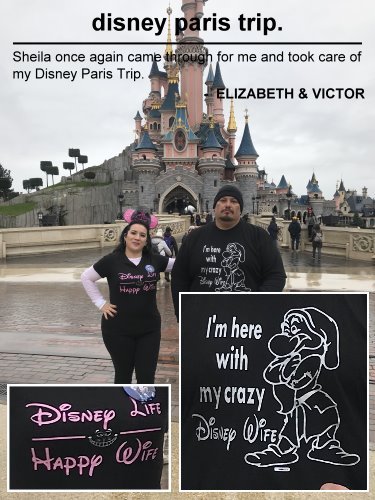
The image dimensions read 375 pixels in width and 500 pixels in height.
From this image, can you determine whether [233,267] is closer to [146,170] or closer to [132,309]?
[132,309]

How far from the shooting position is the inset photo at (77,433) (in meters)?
2.29

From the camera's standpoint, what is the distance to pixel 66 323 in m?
6.62

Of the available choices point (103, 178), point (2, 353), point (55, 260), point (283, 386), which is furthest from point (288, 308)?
point (103, 178)

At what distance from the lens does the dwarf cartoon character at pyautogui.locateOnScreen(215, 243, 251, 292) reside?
285 cm

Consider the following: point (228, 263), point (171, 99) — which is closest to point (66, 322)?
point (228, 263)

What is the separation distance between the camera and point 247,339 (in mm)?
2307

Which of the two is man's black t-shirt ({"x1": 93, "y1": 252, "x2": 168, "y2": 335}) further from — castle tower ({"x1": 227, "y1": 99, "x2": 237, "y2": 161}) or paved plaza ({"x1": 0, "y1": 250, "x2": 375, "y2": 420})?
castle tower ({"x1": 227, "y1": 99, "x2": 237, "y2": 161})

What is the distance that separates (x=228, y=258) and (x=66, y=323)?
4.51m

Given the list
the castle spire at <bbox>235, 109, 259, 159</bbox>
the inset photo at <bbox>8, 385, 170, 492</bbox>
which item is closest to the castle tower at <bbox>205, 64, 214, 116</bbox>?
the castle spire at <bbox>235, 109, 259, 159</bbox>

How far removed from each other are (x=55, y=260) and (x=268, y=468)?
13.7 m

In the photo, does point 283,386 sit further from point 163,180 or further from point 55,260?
point 163,180

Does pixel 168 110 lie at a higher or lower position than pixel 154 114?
lower

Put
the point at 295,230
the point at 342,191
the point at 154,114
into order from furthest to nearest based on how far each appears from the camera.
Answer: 1. the point at 342,191
2. the point at 154,114
3. the point at 295,230

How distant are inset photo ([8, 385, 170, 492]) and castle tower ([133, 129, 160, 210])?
53.1 metres
